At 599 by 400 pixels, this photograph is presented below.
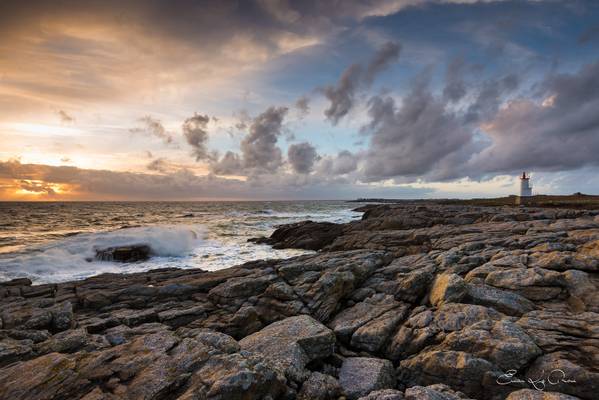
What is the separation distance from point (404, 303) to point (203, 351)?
8.72 meters

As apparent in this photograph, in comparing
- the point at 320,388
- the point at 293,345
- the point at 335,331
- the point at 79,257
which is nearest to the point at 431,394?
the point at 320,388

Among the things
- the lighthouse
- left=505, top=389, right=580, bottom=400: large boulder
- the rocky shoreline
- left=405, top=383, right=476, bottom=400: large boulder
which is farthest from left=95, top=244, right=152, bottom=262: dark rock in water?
the lighthouse

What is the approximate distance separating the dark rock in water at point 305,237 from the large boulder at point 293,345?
26807 millimetres

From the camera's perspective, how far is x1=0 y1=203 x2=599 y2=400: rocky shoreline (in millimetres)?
7359

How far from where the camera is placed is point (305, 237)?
3962 centimetres

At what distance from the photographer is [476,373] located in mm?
8172

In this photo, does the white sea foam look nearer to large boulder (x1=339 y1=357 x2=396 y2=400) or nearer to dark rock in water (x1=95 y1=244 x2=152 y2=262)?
dark rock in water (x1=95 y1=244 x2=152 y2=262)

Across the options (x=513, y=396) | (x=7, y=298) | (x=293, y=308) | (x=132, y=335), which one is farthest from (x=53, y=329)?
(x=513, y=396)

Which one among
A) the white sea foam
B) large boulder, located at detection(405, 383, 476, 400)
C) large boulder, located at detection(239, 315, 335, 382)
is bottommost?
the white sea foam

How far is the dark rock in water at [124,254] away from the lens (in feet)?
107

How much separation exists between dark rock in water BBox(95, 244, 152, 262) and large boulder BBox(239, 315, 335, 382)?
28263mm

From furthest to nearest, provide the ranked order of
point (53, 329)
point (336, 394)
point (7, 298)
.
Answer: point (7, 298), point (53, 329), point (336, 394)

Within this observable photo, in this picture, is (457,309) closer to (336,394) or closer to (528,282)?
(528,282)

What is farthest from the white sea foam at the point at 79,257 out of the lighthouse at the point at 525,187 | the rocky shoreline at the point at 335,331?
the lighthouse at the point at 525,187
